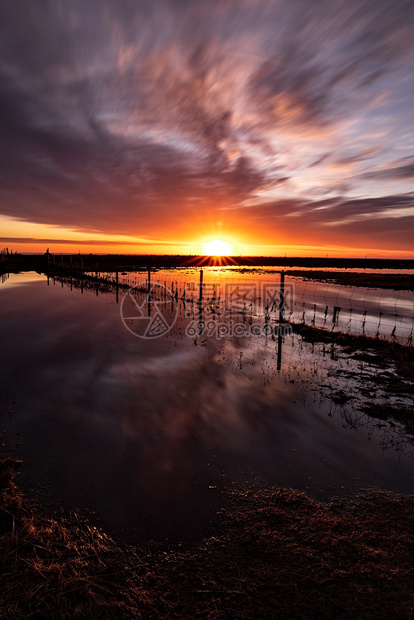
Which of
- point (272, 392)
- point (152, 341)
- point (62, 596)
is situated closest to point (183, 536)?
point (62, 596)

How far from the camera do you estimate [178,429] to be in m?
8.12

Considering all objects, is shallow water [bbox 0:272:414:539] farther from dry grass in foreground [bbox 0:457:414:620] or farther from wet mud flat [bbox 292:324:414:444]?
dry grass in foreground [bbox 0:457:414:620]

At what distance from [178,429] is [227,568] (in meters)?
3.96

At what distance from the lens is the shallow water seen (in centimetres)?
592

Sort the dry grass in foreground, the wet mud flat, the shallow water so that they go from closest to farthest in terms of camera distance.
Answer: the dry grass in foreground
the shallow water
the wet mud flat

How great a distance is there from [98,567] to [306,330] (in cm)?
1791

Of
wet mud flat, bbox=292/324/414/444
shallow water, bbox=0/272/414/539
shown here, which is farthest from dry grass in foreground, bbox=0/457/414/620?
wet mud flat, bbox=292/324/414/444

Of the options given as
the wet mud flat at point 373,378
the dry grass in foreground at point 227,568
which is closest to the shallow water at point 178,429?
the wet mud flat at point 373,378

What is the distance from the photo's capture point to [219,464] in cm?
679

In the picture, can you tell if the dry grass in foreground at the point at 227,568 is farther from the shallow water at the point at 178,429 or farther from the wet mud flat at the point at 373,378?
the wet mud flat at the point at 373,378

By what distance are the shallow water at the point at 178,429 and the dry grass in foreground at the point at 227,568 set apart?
1.72 feet

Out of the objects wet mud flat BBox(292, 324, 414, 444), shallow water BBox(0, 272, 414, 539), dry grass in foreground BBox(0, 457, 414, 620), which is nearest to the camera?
dry grass in foreground BBox(0, 457, 414, 620)

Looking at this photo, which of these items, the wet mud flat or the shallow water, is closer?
the shallow water

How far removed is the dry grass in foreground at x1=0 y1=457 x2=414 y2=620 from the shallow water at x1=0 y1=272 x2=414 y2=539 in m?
0.52
